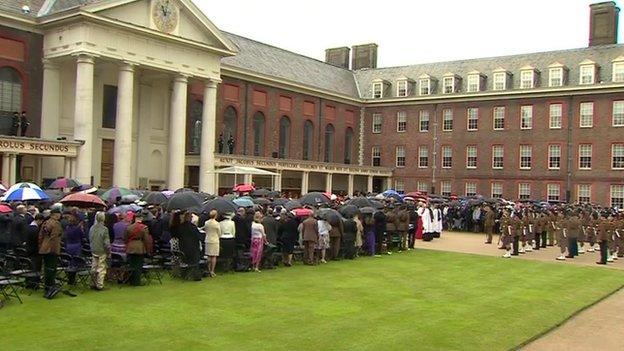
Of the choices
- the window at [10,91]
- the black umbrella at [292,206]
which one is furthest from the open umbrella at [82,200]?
the window at [10,91]

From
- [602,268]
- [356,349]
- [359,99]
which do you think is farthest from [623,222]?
[359,99]

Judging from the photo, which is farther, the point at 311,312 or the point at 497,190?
the point at 497,190

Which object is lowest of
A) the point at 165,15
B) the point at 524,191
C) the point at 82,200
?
the point at 82,200

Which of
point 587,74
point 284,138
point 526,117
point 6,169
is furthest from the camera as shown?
point 284,138

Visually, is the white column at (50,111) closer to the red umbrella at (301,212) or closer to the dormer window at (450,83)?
the red umbrella at (301,212)

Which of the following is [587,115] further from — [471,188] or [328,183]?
[328,183]

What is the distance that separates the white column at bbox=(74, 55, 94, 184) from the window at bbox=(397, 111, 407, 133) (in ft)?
98.8

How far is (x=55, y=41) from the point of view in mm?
33281

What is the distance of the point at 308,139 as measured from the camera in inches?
2089

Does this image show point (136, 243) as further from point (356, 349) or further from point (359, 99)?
point (359, 99)

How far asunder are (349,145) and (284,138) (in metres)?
9.08

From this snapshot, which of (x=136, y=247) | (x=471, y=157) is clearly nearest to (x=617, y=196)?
(x=471, y=157)

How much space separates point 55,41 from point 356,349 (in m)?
28.9

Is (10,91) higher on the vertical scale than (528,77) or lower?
lower
